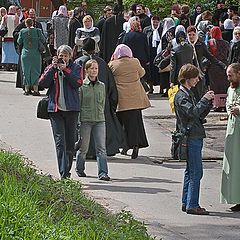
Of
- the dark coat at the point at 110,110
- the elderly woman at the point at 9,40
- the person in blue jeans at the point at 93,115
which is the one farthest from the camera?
the elderly woman at the point at 9,40

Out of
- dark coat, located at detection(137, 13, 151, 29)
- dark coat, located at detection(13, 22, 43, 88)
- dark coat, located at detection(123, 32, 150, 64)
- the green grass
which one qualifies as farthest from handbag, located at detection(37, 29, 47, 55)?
the green grass

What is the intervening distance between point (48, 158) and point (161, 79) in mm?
7743

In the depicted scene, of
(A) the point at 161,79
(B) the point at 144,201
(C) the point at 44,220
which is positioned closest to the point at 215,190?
(B) the point at 144,201

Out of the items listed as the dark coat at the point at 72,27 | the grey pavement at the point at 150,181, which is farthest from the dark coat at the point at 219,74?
the dark coat at the point at 72,27

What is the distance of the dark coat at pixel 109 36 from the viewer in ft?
68.0

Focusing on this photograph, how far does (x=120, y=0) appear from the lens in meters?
33.6

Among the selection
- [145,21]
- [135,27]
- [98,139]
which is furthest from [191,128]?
[145,21]

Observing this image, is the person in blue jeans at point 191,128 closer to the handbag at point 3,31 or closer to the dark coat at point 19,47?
the dark coat at point 19,47

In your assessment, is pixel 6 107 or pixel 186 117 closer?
pixel 186 117

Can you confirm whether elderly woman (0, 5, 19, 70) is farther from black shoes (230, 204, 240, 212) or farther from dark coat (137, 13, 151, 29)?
black shoes (230, 204, 240, 212)

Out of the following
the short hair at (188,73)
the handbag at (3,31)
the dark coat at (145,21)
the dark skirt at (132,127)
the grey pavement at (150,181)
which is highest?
the short hair at (188,73)

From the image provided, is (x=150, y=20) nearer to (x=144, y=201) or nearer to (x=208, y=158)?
(x=208, y=158)

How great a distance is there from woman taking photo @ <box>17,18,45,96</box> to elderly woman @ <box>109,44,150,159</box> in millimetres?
6377

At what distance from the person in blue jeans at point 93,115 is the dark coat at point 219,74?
23.0 ft
